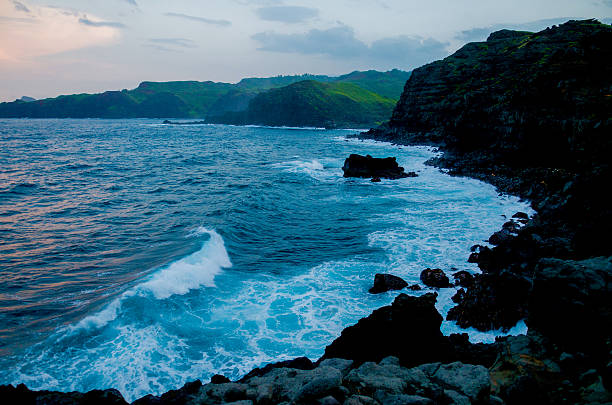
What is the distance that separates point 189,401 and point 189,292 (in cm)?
1123

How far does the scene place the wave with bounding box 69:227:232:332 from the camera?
51.4ft

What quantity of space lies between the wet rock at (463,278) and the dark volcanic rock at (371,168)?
3202 cm

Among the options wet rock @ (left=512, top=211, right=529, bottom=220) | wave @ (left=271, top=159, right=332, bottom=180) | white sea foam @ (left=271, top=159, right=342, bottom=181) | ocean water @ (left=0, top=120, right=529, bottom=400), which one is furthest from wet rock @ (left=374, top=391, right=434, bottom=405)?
wave @ (left=271, top=159, right=332, bottom=180)

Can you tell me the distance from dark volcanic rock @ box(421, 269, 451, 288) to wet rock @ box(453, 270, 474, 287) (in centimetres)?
63

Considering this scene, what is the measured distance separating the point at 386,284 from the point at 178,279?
443 inches

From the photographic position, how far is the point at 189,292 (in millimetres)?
18781

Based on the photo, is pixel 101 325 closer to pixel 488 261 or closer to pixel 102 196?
pixel 488 261

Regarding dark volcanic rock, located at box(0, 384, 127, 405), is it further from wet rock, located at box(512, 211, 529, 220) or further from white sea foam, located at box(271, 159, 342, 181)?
white sea foam, located at box(271, 159, 342, 181)

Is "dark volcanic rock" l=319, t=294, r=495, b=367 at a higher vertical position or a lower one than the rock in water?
lower

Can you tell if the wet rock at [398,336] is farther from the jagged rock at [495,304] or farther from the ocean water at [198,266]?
the jagged rock at [495,304]

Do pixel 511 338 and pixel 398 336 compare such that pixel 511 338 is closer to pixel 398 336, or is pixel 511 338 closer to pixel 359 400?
pixel 398 336

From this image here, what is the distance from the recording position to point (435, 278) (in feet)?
61.6

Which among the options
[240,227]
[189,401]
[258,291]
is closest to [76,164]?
[240,227]

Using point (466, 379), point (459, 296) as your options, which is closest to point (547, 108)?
point (459, 296)
